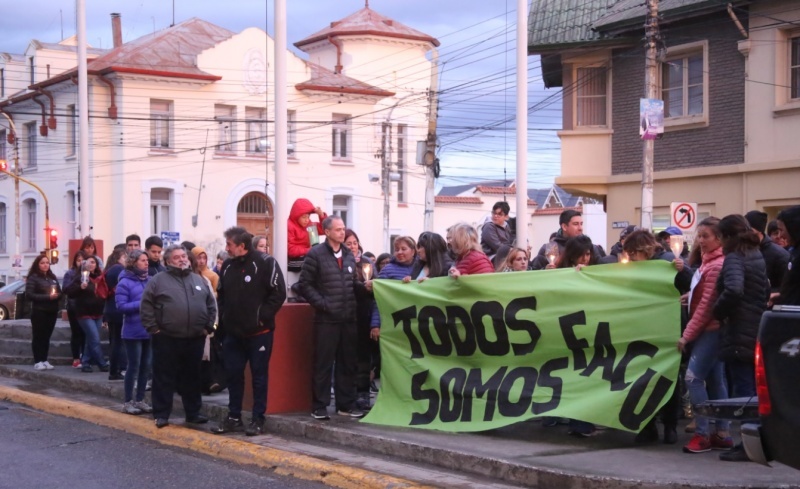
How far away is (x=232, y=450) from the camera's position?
1002 cm

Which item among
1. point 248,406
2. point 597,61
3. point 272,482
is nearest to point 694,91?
point 597,61

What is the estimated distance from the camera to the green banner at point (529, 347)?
358 inches

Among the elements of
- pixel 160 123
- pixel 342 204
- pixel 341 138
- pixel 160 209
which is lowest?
pixel 160 209

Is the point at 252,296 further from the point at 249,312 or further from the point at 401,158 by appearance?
the point at 401,158

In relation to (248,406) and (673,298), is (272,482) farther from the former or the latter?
(673,298)

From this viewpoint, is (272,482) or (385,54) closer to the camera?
(272,482)

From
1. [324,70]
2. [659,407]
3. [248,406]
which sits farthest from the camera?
[324,70]

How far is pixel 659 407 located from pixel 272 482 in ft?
10.6

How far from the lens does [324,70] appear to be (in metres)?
48.1

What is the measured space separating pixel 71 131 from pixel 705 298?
133 feet

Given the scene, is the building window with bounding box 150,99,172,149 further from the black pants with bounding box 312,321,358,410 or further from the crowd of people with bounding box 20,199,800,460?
the black pants with bounding box 312,321,358,410

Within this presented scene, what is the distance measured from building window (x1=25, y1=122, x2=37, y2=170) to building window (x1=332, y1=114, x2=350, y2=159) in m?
13.4

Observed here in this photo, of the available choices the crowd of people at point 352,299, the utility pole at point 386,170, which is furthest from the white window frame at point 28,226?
the crowd of people at point 352,299

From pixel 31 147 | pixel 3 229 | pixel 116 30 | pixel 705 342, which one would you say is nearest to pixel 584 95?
pixel 705 342
